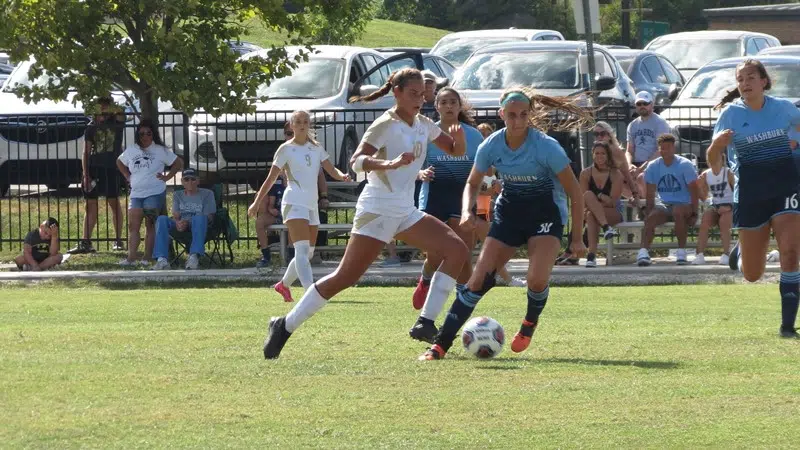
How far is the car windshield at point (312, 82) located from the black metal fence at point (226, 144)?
0.83m

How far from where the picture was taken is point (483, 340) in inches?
388

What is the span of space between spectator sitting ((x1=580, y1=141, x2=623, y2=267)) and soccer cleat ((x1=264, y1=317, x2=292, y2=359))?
27.8ft

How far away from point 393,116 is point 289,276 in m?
4.77

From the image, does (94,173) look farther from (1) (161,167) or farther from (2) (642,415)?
(2) (642,415)

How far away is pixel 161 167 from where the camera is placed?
18.9 metres

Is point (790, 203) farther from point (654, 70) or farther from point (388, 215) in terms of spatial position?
point (654, 70)

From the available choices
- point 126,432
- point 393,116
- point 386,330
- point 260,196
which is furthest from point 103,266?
point 126,432

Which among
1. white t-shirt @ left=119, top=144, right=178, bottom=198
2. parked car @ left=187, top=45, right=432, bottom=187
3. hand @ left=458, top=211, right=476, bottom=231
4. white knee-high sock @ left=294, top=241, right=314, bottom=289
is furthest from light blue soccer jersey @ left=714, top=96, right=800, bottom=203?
white t-shirt @ left=119, top=144, right=178, bottom=198

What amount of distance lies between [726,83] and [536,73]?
10.3 ft

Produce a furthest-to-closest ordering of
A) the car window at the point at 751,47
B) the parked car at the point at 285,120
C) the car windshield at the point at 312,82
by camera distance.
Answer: the car window at the point at 751,47 → the car windshield at the point at 312,82 → the parked car at the point at 285,120

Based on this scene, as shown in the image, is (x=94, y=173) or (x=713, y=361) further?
(x=94, y=173)

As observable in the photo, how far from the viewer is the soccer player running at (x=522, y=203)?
9688 millimetres

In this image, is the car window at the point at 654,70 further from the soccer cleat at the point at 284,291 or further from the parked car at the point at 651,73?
the soccer cleat at the point at 284,291

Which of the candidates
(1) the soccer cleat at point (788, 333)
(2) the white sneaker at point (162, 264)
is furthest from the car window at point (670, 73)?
(1) the soccer cleat at point (788, 333)
